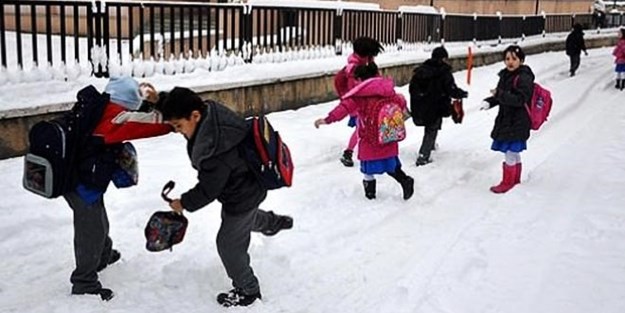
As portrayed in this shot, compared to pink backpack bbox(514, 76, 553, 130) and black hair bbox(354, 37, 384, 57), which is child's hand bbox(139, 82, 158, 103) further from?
pink backpack bbox(514, 76, 553, 130)

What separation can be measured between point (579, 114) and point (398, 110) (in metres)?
7.33

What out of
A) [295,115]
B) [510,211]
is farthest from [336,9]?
[510,211]

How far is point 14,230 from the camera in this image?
539cm

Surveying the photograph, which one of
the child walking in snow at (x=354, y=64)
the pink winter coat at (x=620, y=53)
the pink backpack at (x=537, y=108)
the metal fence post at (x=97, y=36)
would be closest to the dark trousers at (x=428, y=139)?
the child walking in snow at (x=354, y=64)

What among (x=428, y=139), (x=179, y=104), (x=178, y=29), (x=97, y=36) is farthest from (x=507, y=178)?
(x=178, y=29)

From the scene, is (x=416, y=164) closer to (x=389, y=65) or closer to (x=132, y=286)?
(x=132, y=286)

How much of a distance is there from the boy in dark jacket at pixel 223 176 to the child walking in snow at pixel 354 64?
302 centimetres

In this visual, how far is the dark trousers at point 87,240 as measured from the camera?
4.20m

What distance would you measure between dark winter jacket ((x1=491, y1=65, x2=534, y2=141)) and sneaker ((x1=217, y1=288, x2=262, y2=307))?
391 centimetres

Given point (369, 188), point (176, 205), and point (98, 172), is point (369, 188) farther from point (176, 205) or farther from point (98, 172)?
point (98, 172)

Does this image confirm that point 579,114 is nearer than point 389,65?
Yes

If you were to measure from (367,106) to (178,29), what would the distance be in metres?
6.80

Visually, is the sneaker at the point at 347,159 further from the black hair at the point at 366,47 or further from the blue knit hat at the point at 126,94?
the blue knit hat at the point at 126,94

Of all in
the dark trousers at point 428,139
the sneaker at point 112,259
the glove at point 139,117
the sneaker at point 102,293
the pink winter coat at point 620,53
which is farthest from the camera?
the pink winter coat at point 620,53
